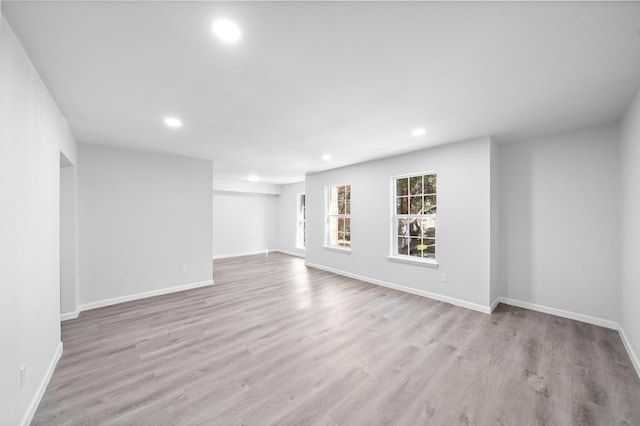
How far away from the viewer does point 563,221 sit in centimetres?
321

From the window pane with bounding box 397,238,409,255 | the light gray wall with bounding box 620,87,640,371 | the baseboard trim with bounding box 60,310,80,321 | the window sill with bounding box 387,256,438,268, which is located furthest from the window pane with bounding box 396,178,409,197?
the baseboard trim with bounding box 60,310,80,321

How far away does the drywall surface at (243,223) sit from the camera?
777 centimetres

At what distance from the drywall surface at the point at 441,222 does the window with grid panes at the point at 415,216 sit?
160 mm

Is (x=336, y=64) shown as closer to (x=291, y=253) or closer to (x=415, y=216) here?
(x=415, y=216)

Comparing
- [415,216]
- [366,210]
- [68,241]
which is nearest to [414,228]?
[415,216]

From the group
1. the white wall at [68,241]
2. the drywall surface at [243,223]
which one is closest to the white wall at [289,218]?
the drywall surface at [243,223]

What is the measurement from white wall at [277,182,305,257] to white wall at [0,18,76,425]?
6.10 metres

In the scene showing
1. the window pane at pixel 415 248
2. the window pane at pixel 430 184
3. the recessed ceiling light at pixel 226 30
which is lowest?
the window pane at pixel 415 248

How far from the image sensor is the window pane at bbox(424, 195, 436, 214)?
4.05 m

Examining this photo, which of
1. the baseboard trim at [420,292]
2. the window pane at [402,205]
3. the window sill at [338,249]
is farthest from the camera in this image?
the window sill at [338,249]

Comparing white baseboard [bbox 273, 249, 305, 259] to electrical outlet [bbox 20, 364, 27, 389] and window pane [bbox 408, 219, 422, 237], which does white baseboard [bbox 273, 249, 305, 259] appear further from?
electrical outlet [bbox 20, 364, 27, 389]

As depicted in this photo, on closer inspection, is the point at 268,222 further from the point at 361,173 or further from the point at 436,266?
the point at 436,266

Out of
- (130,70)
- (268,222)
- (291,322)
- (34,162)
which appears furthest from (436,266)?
(268,222)

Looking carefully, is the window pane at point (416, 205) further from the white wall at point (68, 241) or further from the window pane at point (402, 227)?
the white wall at point (68, 241)
